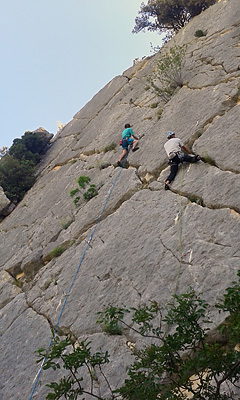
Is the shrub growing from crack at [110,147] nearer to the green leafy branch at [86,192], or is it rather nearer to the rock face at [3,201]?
the green leafy branch at [86,192]

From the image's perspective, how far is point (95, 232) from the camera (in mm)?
7188

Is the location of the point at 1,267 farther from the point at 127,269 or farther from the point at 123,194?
the point at 127,269

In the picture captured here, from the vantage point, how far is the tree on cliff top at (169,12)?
14906 millimetres

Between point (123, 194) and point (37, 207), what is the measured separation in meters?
4.17

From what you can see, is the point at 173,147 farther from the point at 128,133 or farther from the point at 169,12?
the point at 169,12

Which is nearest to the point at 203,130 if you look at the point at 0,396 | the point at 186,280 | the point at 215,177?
the point at 215,177

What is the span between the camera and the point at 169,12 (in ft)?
51.5

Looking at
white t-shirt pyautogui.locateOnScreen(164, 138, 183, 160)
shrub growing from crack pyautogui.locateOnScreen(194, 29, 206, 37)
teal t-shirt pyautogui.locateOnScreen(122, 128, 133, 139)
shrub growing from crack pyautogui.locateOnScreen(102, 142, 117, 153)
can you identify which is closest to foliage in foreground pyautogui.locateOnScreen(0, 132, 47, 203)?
shrub growing from crack pyautogui.locateOnScreen(102, 142, 117, 153)

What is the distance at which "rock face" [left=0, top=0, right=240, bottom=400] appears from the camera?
5.02 m

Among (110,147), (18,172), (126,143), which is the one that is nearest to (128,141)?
(126,143)

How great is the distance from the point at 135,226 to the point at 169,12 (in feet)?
41.5

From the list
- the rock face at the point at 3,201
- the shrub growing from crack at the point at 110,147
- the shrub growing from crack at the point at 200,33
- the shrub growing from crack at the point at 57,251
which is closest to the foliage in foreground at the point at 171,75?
the shrub growing from crack at the point at 110,147

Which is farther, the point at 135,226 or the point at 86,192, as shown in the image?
the point at 86,192

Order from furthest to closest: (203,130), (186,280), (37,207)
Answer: (37,207)
(203,130)
(186,280)
